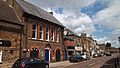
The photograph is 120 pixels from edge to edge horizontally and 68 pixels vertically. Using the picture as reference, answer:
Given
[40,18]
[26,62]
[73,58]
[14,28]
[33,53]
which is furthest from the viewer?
[73,58]

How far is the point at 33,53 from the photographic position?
100ft

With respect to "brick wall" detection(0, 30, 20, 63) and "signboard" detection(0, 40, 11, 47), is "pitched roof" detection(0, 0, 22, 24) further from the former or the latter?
"signboard" detection(0, 40, 11, 47)

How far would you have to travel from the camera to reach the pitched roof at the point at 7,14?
81.5 feet

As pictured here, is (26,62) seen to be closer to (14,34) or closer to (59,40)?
(14,34)

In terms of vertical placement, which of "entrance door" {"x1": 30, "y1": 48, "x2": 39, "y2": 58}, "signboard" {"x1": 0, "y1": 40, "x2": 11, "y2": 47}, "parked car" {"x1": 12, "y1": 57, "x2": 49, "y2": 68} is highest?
"signboard" {"x1": 0, "y1": 40, "x2": 11, "y2": 47}

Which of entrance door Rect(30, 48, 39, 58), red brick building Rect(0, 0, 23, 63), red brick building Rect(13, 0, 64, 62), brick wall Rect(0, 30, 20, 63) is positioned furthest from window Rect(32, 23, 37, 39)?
brick wall Rect(0, 30, 20, 63)

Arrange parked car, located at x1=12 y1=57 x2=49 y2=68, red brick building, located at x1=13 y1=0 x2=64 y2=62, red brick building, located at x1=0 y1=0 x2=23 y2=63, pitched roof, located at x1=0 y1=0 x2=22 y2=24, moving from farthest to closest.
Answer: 1. red brick building, located at x1=13 y1=0 x2=64 y2=62
2. pitched roof, located at x1=0 y1=0 x2=22 y2=24
3. red brick building, located at x1=0 y1=0 x2=23 y2=63
4. parked car, located at x1=12 y1=57 x2=49 y2=68

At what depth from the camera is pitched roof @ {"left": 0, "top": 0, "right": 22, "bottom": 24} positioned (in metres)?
24.8

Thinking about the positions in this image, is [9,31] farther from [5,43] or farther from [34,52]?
[34,52]

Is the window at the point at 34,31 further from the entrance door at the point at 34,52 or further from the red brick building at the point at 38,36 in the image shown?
the entrance door at the point at 34,52

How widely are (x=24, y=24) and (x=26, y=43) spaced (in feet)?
8.89

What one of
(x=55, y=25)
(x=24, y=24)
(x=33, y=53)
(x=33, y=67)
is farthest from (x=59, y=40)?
(x=33, y=67)

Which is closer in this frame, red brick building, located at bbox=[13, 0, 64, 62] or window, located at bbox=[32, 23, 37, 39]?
red brick building, located at bbox=[13, 0, 64, 62]

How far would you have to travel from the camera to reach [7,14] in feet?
85.8
